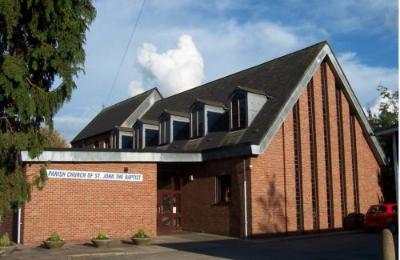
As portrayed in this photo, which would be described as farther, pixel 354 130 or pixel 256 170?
pixel 354 130

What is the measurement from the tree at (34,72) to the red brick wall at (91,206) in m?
9.75

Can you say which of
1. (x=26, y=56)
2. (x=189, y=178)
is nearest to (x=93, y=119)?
Answer: (x=189, y=178)

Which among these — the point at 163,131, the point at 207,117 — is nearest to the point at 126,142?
the point at 163,131

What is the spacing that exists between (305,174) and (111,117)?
2326cm

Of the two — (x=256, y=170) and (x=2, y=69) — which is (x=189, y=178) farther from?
(x=2, y=69)

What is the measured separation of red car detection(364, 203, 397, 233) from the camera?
24.2 metres

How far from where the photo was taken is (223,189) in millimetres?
A: 24625

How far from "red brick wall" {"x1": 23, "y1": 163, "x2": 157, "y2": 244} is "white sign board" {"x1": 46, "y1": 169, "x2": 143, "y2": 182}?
138mm

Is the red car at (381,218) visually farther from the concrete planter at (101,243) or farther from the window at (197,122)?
the concrete planter at (101,243)

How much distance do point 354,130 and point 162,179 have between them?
10.4 metres

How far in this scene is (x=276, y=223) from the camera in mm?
23438

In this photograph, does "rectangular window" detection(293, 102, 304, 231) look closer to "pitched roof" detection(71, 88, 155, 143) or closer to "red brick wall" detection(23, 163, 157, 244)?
"red brick wall" detection(23, 163, 157, 244)

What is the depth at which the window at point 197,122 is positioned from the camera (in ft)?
90.1

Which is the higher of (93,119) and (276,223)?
(93,119)
